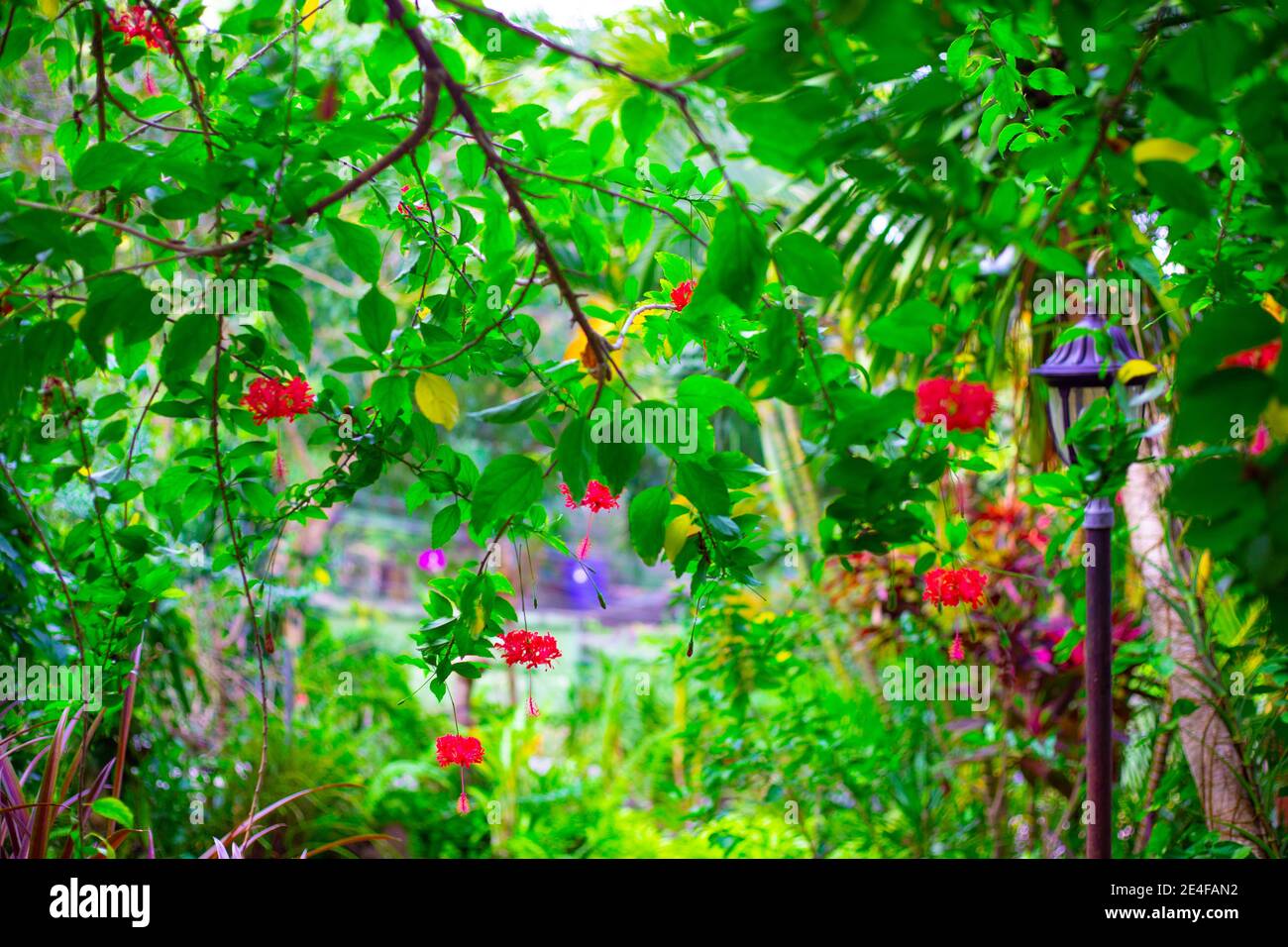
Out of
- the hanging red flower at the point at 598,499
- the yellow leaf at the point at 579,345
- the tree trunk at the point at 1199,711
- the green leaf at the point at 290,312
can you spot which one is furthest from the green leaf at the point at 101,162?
the tree trunk at the point at 1199,711

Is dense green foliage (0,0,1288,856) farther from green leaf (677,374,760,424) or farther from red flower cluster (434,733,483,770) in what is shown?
red flower cluster (434,733,483,770)

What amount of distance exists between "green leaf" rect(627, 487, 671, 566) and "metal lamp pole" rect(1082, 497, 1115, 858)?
877 millimetres

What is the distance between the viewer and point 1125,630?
7.26 feet

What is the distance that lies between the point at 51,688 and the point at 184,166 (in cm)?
75

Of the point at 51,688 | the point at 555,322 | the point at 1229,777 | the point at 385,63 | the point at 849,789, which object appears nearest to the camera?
the point at 385,63

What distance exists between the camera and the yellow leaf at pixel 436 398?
0.82 m

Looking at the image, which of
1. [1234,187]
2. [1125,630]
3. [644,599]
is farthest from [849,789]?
[644,599]

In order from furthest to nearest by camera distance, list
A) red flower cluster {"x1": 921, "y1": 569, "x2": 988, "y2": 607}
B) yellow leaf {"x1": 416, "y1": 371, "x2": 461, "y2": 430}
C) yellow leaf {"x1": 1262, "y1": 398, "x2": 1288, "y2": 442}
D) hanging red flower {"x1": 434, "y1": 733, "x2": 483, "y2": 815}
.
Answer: red flower cluster {"x1": 921, "y1": 569, "x2": 988, "y2": 607}, hanging red flower {"x1": 434, "y1": 733, "x2": 483, "y2": 815}, yellow leaf {"x1": 416, "y1": 371, "x2": 461, "y2": 430}, yellow leaf {"x1": 1262, "y1": 398, "x2": 1288, "y2": 442}

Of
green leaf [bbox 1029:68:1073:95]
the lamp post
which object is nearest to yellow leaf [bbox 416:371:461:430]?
green leaf [bbox 1029:68:1073:95]

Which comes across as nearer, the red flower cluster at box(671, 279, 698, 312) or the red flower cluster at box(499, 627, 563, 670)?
the red flower cluster at box(671, 279, 698, 312)

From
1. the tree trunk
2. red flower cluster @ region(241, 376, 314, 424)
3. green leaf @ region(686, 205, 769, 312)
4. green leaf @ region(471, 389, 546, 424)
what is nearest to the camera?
green leaf @ region(686, 205, 769, 312)

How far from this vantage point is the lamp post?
130cm

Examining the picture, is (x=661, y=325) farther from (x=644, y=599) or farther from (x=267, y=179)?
(x=644, y=599)

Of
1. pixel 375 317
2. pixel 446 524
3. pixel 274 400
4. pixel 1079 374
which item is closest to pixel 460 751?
pixel 446 524
